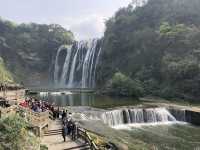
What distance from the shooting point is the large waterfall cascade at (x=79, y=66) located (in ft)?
301

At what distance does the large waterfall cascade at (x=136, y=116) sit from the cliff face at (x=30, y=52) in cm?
7385

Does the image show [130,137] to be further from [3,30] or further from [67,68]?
[3,30]

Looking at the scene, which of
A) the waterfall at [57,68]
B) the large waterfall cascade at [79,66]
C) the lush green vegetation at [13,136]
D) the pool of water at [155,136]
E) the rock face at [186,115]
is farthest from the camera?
the waterfall at [57,68]

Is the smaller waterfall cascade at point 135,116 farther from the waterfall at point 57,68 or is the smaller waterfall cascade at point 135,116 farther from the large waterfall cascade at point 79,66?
the waterfall at point 57,68

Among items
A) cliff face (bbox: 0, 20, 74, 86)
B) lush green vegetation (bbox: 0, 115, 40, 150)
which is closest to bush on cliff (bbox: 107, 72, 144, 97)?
lush green vegetation (bbox: 0, 115, 40, 150)

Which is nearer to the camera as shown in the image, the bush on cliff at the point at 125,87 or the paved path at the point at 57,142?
the paved path at the point at 57,142

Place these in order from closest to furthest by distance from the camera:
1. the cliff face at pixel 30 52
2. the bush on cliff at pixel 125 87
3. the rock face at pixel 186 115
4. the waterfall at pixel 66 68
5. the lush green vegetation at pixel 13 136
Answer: the lush green vegetation at pixel 13 136 < the rock face at pixel 186 115 < the bush on cliff at pixel 125 87 < the waterfall at pixel 66 68 < the cliff face at pixel 30 52

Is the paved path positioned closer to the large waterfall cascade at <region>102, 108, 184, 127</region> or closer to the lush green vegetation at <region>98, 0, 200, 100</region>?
the large waterfall cascade at <region>102, 108, 184, 127</region>

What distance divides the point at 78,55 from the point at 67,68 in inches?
262

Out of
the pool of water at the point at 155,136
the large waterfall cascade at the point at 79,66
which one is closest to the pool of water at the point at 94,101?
the pool of water at the point at 155,136

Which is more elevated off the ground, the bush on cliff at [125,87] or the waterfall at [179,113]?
the bush on cliff at [125,87]

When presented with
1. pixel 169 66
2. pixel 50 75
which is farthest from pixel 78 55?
pixel 169 66

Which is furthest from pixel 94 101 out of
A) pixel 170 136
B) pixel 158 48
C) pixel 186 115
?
pixel 158 48

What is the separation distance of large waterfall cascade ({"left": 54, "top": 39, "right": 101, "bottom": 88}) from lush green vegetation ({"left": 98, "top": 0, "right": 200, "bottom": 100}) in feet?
19.7
